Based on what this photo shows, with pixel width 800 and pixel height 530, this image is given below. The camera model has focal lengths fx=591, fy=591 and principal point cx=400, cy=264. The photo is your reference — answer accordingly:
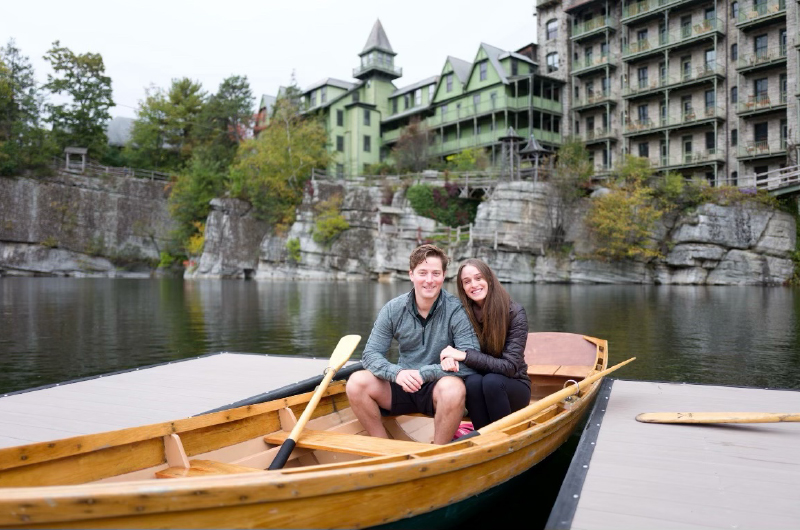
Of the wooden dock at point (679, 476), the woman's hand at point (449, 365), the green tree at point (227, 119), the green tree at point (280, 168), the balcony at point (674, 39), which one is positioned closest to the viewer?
the wooden dock at point (679, 476)

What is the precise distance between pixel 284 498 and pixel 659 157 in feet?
151

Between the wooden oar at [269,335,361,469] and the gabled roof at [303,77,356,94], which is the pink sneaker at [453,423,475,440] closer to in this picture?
the wooden oar at [269,335,361,469]

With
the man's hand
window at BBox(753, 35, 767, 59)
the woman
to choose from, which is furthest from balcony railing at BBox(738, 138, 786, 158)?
the man's hand

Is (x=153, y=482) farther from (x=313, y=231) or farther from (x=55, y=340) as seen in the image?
(x=313, y=231)

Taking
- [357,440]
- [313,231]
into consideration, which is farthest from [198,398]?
[313,231]

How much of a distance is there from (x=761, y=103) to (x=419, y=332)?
41784 mm

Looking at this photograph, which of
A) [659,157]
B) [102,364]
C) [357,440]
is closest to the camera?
[357,440]

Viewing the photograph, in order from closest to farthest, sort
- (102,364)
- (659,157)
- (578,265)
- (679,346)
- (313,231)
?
(102,364), (679,346), (578,265), (659,157), (313,231)

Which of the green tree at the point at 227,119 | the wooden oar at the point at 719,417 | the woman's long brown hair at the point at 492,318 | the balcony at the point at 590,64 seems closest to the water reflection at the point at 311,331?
the wooden oar at the point at 719,417

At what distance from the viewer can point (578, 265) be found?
40.1 metres

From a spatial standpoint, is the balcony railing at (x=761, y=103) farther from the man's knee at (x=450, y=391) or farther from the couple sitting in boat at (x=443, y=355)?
the man's knee at (x=450, y=391)

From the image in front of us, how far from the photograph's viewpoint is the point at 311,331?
14828 millimetres

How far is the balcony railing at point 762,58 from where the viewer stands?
1454 inches

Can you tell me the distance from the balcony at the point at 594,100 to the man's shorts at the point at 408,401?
44805mm
